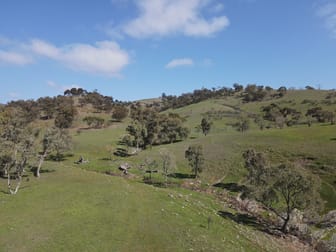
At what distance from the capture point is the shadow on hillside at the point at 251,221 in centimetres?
4544

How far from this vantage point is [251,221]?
48281mm

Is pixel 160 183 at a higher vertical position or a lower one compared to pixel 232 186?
higher

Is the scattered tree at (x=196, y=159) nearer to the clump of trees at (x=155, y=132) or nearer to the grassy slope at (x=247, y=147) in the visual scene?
the grassy slope at (x=247, y=147)

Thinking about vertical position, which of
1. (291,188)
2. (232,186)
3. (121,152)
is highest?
(121,152)

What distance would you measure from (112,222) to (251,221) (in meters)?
23.0

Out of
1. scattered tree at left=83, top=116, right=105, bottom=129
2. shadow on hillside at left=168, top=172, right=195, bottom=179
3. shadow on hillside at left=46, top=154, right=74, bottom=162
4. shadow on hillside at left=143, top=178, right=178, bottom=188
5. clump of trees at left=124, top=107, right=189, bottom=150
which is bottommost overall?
shadow on hillside at left=143, top=178, right=178, bottom=188

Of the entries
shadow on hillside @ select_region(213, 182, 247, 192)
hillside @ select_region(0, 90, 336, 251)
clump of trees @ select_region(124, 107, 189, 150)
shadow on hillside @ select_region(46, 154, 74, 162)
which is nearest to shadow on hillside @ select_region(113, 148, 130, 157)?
clump of trees @ select_region(124, 107, 189, 150)

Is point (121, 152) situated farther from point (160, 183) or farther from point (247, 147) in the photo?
point (247, 147)

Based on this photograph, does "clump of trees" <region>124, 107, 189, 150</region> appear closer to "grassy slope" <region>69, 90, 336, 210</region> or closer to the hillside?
"grassy slope" <region>69, 90, 336, 210</region>

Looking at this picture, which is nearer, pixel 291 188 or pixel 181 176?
pixel 291 188

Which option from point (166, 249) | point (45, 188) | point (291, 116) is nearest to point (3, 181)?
point (45, 188)

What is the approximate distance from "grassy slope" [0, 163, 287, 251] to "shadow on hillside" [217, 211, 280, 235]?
2138mm

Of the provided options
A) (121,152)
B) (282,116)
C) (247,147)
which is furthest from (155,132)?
(282,116)

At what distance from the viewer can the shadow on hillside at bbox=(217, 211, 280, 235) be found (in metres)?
45.4
